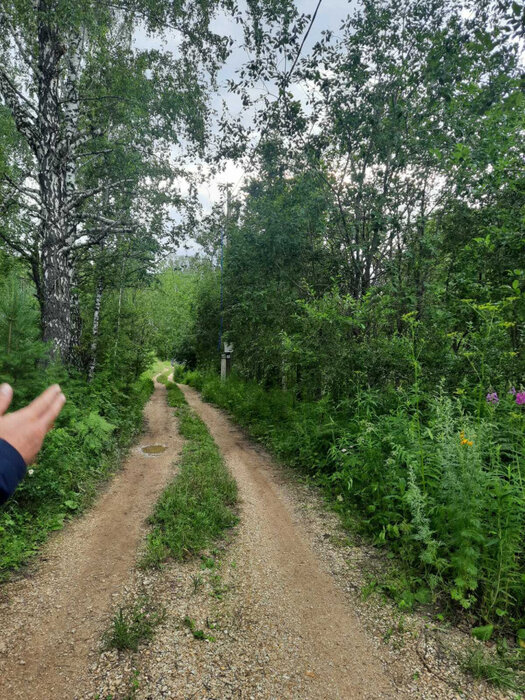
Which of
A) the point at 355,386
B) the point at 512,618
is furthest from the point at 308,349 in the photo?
the point at 512,618

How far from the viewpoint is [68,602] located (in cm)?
356

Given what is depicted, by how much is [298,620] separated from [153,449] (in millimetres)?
6558

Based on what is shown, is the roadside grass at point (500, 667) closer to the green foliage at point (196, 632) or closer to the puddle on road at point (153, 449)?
the green foliage at point (196, 632)

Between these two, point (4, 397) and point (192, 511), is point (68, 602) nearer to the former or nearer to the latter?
point (192, 511)

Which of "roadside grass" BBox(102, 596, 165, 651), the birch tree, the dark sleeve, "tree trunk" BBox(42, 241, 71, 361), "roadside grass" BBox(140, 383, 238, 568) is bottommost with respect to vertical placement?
"roadside grass" BBox(102, 596, 165, 651)

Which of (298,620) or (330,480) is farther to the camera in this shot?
(330,480)

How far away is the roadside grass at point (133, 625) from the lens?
2.98 m

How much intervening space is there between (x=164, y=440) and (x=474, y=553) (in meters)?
8.27

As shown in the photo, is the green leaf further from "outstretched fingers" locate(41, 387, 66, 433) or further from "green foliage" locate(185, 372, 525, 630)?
"outstretched fingers" locate(41, 387, 66, 433)

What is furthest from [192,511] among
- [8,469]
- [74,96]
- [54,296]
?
[74,96]

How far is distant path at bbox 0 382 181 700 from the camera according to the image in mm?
2734

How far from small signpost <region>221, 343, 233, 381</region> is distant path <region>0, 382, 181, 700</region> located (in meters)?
14.4

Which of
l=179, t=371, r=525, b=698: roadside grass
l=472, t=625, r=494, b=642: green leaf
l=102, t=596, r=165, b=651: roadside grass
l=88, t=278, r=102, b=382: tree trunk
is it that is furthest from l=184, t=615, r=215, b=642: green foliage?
l=88, t=278, r=102, b=382: tree trunk

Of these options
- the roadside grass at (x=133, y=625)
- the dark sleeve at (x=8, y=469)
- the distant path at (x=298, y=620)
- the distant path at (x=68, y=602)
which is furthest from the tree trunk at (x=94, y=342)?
the dark sleeve at (x=8, y=469)
